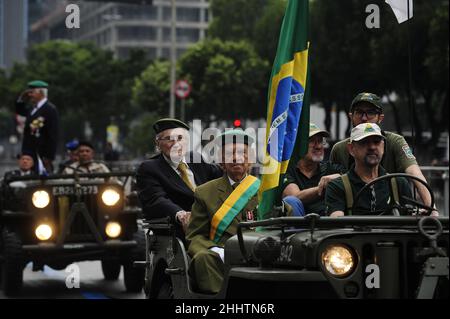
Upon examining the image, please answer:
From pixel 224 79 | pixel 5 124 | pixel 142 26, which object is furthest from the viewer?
pixel 5 124

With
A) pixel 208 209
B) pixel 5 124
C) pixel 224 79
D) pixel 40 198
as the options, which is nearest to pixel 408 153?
pixel 208 209

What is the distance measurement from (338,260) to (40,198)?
29.1 ft

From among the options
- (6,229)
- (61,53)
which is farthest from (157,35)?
(6,229)

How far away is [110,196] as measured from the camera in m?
15.0

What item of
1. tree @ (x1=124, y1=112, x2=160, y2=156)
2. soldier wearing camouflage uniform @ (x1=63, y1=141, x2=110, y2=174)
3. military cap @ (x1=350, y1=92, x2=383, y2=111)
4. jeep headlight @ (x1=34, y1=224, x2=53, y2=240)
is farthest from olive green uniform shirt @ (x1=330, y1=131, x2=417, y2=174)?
tree @ (x1=124, y1=112, x2=160, y2=156)

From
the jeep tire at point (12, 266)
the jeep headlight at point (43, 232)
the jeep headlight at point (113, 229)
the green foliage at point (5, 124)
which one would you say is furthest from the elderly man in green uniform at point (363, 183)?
the green foliage at point (5, 124)

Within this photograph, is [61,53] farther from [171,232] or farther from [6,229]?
[171,232]

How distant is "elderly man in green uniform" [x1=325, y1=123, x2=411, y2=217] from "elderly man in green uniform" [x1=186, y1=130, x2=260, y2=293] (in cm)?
70

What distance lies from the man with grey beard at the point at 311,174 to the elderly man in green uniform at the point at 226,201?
65 cm

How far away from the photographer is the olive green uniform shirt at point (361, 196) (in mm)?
7586

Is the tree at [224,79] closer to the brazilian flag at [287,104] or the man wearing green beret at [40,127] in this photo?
the man wearing green beret at [40,127]

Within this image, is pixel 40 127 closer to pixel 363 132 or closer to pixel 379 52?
pixel 363 132

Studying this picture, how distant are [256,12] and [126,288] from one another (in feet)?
235

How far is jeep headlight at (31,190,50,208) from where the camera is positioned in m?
14.6
